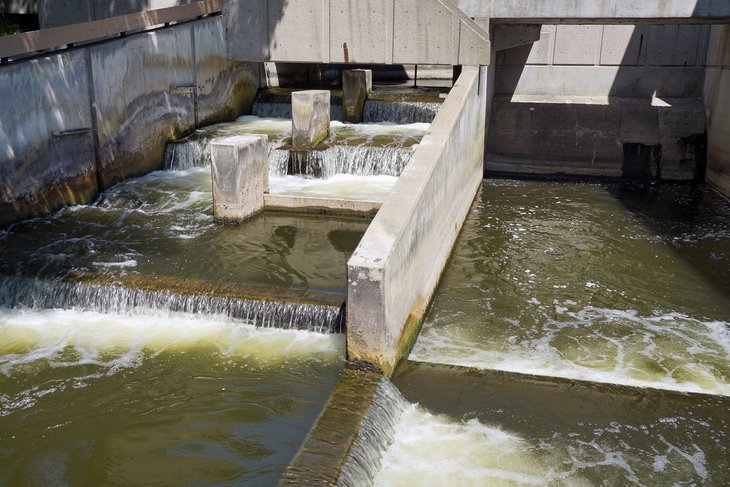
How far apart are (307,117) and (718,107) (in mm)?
9236

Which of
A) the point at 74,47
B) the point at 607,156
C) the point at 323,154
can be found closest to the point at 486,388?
the point at 323,154

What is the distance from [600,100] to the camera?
17.5 metres

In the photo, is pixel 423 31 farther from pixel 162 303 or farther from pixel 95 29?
pixel 162 303

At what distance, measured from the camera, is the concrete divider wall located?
6.67 meters

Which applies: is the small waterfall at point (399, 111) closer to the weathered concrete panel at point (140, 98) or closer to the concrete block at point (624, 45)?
the weathered concrete panel at point (140, 98)

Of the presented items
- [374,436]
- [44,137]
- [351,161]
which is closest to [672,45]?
[351,161]

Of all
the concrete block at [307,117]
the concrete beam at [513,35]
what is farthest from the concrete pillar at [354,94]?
the concrete beam at [513,35]

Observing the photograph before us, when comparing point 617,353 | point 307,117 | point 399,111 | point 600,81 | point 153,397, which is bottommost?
point 617,353

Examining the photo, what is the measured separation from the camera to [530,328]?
8477 mm

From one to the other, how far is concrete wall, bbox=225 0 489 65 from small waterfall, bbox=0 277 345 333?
8.47 metres

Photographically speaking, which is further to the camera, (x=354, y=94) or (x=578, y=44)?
(x=578, y=44)

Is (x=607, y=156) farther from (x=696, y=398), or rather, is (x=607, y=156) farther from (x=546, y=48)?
(x=696, y=398)

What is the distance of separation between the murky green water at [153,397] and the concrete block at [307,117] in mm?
6311

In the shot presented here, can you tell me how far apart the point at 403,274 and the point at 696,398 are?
3082 millimetres
